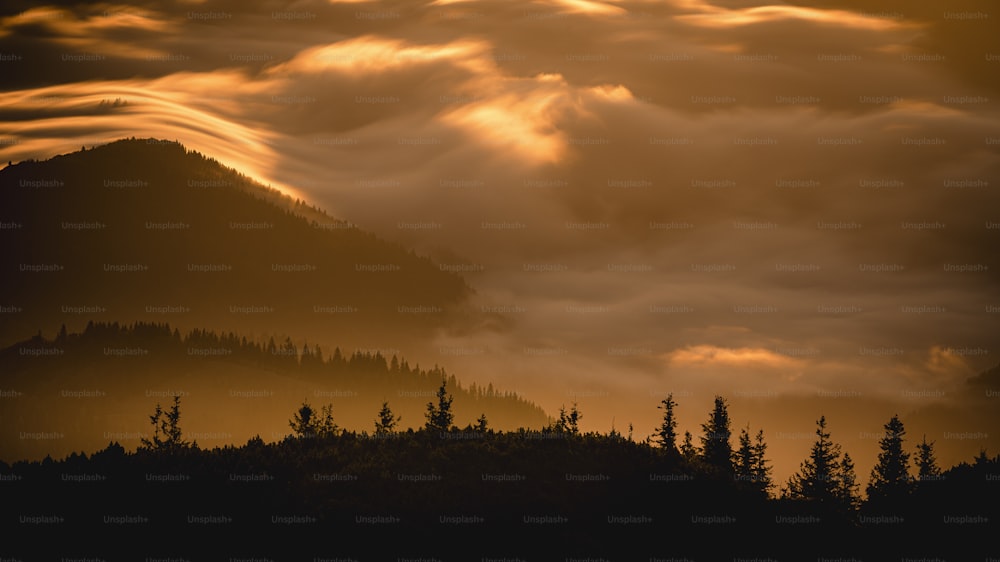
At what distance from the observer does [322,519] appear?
110688 millimetres

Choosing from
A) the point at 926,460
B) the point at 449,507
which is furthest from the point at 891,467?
the point at 449,507

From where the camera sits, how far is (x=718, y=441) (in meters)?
142

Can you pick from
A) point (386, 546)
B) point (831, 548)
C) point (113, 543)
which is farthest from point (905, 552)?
point (113, 543)

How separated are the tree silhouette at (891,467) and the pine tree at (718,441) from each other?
1836cm

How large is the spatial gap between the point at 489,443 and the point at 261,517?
2570 cm

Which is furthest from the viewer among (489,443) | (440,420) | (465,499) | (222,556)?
(440,420)

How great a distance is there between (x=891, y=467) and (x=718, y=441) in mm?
23237

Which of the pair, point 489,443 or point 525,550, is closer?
point 525,550

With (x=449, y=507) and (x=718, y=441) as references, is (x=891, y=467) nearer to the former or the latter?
(x=718, y=441)

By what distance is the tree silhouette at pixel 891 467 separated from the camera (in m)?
144

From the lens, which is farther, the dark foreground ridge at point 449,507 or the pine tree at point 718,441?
the pine tree at point 718,441

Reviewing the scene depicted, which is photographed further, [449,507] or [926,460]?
[926,460]

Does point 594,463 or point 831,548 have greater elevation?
point 594,463

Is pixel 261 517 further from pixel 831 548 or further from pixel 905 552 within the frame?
pixel 905 552
